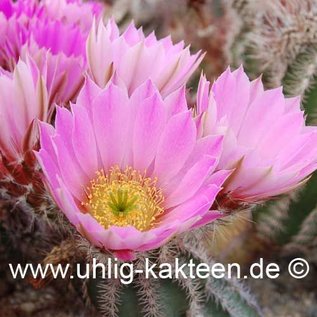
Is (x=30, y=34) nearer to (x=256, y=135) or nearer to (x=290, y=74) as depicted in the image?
(x=256, y=135)

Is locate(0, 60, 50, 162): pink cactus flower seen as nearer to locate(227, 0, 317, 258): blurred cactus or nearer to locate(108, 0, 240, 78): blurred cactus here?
locate(227, 0, 317, 258): blurred cactus

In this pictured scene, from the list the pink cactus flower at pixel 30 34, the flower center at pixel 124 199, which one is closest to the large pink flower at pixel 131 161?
the flower center at pixel 124 199

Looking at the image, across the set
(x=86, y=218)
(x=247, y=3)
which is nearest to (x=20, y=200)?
(x=86, y=218)

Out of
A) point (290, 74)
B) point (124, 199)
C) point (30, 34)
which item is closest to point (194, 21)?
point (290, 74)

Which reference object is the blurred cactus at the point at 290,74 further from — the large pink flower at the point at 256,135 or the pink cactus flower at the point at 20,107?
the pink cactus flower at the point at 20,107

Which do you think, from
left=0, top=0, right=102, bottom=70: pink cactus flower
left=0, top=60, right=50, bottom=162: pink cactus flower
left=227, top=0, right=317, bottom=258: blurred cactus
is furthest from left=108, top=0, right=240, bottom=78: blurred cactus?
left=0, top=60, right=50, bottom=162: pink cactus flower

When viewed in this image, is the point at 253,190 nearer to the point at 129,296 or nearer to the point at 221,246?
the point at 129,296
